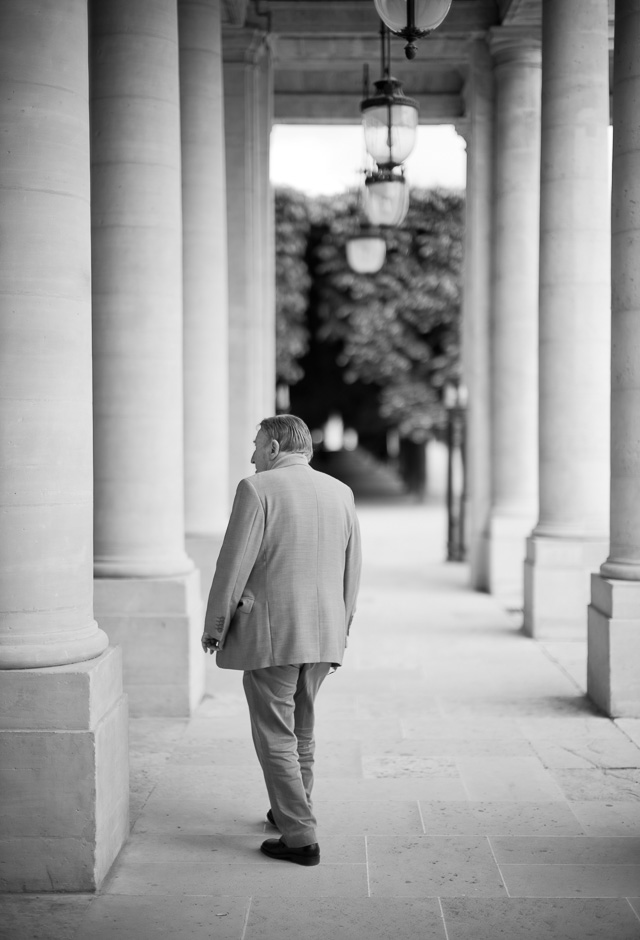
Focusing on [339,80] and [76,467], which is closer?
[76,467]

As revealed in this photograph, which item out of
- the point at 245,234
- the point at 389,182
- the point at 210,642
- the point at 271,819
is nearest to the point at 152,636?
the point at 271,819

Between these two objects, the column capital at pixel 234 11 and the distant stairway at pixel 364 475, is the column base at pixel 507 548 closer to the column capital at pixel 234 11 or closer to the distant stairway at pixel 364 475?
the column capital at pixel 234 11

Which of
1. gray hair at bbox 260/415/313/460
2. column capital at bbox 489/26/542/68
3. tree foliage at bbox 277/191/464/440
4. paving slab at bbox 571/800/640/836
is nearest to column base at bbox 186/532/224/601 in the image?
paving slab at bbox 571/800/640/836

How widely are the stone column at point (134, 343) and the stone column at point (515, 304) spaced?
9.62m

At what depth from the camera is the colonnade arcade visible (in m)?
6.08

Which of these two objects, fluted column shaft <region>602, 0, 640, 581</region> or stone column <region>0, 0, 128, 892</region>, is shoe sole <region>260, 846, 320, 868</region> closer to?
stone column <region>0, 0, 128, 892</region>

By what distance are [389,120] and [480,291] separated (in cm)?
617

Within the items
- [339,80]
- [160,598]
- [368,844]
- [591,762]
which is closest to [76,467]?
[368,844]

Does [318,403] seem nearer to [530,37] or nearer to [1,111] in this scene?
[530,37]

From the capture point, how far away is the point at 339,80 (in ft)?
74.3

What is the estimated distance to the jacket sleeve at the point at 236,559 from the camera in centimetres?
617

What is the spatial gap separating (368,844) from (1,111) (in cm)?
477

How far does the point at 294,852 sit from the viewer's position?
21.0 ft

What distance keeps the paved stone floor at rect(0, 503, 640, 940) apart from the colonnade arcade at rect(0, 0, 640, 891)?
0.46 metres
